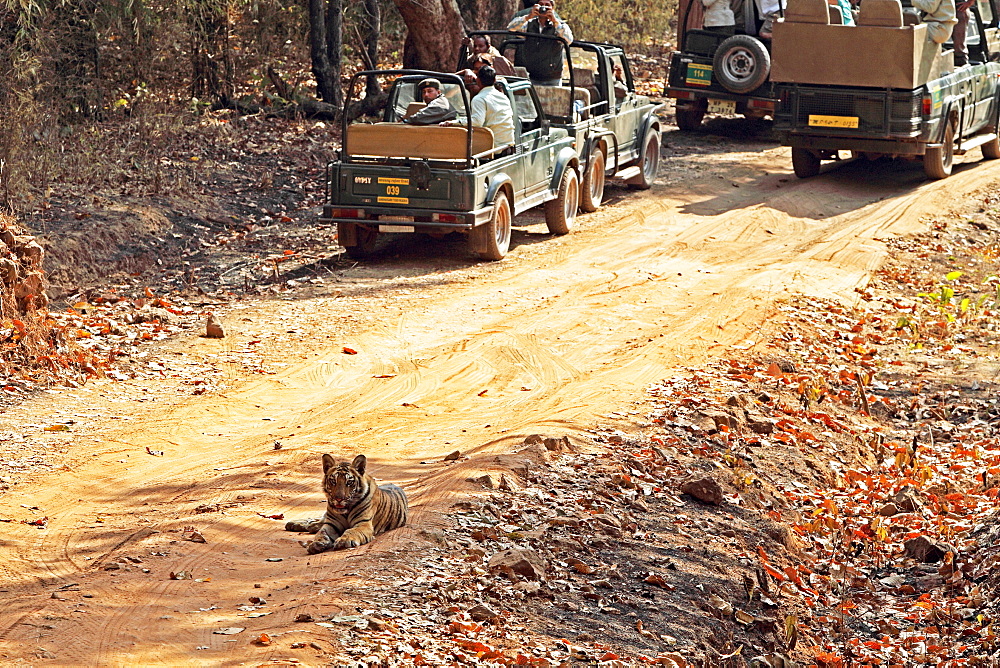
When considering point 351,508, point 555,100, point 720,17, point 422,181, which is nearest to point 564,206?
point 555,100

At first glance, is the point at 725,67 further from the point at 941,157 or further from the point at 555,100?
the point at 555,100

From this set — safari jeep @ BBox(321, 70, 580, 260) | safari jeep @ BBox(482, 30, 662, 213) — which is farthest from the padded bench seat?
safari jeep @ BBox(482, 30, 662, 213)

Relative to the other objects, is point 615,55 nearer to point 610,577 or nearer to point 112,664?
point 610,577

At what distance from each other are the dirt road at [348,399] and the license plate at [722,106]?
3869 millimetres

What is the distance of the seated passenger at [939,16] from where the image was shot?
15.6 m

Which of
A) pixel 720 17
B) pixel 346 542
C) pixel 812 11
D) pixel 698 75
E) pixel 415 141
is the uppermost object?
pixel 720 17

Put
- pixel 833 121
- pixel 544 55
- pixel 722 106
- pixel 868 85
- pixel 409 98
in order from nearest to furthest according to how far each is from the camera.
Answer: pixel 409 98 < pixel 544 55 < pixel 868 85 < pixel 833 121 < pixel 722 106

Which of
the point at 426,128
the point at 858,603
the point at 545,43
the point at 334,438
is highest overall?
the point at 545,43

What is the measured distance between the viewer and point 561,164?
541 inches

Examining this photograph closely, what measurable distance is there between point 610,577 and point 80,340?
17.5 feet

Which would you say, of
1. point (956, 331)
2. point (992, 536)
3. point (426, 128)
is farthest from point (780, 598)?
point (426, 128)

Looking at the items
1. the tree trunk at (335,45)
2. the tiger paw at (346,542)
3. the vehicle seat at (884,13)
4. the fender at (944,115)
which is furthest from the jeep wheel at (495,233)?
the tree trunk at (335,45)

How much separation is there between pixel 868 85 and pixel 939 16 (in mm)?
1763

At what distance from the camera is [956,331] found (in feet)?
36.0
